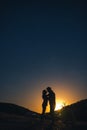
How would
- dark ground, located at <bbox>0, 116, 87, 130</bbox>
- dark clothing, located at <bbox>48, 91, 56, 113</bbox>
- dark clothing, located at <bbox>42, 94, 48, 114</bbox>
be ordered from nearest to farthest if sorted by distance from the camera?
1. dark ground, located at <bbox>0, 116, 87, 130</bbox>
2. dark clothing, located at <bbox>48, 91, 56, 113</bbox>
3. dark clothing, located at <bbox>42, 94, 48, 114</bbox>

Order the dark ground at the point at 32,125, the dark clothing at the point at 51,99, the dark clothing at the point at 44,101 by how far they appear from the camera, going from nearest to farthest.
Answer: the dark ground at the point at 32,125
the dark clothing at the point at 51,99
the dark clothing at the point at 44,101

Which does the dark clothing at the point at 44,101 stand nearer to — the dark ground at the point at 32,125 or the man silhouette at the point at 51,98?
the man silhouette at the point at 51,98

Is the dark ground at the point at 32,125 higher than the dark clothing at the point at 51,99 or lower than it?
lower

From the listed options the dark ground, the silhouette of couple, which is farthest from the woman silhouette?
the dark ground

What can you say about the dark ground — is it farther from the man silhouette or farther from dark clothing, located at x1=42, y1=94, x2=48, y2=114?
dark clothing, located at x1=42, y1=94, x2=48, y2=114

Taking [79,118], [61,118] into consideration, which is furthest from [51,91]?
[79,118]

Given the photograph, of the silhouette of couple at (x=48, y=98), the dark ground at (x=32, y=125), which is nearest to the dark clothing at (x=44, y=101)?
the silhouette of couple at (x=48, y=98)

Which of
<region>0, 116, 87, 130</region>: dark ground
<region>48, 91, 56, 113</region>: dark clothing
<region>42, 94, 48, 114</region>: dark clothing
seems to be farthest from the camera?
<region>42, 94, 48, 114</region>: dark clothing

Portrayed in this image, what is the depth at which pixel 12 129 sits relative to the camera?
369 inches

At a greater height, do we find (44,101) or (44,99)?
(44,99)

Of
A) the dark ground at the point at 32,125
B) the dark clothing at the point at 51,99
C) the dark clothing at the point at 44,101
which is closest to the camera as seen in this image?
the dark ground at the point at 32,125

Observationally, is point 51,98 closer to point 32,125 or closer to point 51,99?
point 51,99

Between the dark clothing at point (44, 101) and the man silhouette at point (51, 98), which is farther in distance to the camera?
the dark clothing at point (44, 101)

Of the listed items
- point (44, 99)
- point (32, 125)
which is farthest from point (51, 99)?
point (32, 125)
